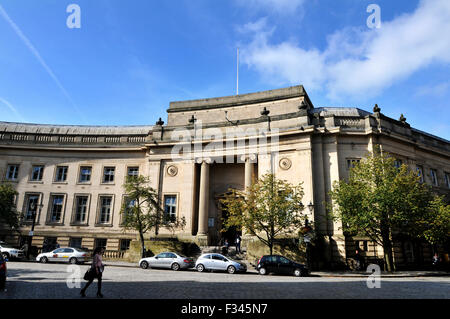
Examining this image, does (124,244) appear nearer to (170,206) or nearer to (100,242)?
(100,242)

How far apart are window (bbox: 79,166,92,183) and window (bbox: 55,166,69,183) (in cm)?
177

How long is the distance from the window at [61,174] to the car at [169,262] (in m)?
17.9

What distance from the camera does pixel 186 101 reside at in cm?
3800

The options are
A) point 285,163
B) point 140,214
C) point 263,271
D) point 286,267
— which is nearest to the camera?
point 286,267

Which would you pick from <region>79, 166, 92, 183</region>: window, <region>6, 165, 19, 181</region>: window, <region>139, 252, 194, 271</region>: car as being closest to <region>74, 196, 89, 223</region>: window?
<region>79, 166, 92, 183</region>: window

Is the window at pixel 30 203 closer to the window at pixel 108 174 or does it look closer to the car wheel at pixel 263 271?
the window at pixel 108 174

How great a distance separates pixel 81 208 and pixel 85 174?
381cm

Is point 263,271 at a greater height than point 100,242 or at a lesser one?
lesser

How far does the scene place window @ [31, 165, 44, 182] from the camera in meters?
35.2

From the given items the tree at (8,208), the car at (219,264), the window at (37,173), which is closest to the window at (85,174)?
the window at (37,173)

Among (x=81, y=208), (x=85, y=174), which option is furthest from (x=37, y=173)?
(x=81, y=208)

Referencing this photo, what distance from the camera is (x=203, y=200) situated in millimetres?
30562
